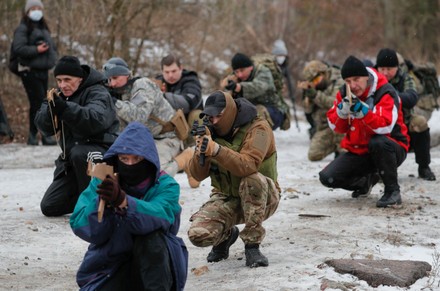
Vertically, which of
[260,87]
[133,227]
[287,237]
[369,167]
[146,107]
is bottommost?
[287,237]

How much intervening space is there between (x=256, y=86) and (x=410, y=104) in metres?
2.76

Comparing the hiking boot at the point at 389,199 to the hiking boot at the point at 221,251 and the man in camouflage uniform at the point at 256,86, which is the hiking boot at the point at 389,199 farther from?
the man in camouflage uniform at the point at 256,86

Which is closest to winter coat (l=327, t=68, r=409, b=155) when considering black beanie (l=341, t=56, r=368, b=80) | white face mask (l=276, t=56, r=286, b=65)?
black beanie (l=341, t=56, r=368, b=80)

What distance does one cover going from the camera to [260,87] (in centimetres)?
1252

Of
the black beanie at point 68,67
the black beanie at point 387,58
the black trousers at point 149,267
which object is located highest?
the black beanie at point 68,67

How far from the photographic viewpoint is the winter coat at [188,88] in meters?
10.9

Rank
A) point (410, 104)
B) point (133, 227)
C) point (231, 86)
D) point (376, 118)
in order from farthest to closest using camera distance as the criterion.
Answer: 1. point (231, 86)
2. point (410, 104)
3. point (376, 118)
4. point (133, 227)

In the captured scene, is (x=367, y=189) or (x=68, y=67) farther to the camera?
(x=367, y=189)

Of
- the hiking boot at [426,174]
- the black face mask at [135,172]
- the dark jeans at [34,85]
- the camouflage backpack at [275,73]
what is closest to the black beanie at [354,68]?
the hiking boot at [426,174]

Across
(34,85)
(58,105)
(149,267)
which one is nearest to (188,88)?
(34,85)

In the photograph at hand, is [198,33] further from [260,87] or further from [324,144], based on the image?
[324,144]

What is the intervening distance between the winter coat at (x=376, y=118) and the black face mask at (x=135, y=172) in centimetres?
399

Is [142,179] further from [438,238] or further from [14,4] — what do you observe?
[14,4]

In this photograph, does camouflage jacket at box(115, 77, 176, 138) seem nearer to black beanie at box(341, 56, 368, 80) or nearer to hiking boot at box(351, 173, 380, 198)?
black beanie at box(341, 56, 368, 80)
